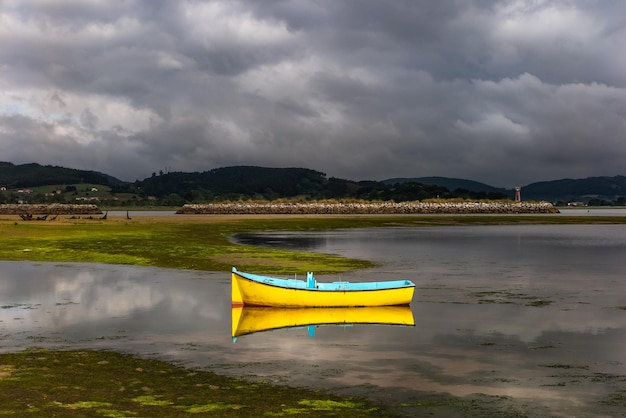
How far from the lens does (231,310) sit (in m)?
29.4

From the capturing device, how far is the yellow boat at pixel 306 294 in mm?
28797

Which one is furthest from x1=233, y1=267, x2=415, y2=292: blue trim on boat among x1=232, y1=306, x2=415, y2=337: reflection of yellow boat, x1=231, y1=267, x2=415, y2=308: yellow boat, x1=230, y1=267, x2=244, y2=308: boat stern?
x1=232, y1=306, x2=415, y2=337: reflection of yellow boat

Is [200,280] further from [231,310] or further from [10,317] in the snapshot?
[10,317]

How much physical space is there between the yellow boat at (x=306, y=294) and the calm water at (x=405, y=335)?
128 cm

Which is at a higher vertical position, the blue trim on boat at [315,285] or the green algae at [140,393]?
the blue trim on boat at [315,285]

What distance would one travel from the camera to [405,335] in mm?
24188

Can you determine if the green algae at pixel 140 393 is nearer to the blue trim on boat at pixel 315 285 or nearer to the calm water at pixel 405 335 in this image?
the calm water at pixel 405 335

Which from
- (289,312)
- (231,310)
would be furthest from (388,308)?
(231,310)

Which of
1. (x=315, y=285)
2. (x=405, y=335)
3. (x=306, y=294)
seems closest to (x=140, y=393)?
(x=405, y=335)

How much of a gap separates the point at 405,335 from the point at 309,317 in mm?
5135

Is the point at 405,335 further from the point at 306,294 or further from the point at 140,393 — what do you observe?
the point at 140,393

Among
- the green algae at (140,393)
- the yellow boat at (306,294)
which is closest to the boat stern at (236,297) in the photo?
the yellow boat at (306,294)

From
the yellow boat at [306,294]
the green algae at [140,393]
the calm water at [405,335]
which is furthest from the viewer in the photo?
the yellow boat at [306,294]

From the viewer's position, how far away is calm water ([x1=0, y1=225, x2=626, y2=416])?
1730 cm
